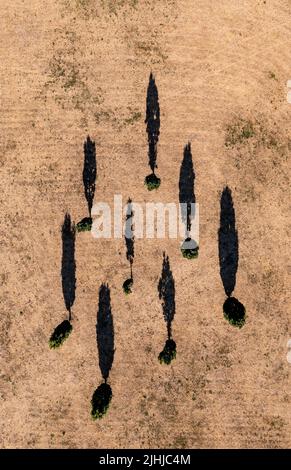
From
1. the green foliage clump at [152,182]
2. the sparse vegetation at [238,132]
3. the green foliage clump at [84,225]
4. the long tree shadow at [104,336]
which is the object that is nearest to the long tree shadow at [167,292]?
the long tree shadow at [104,336]

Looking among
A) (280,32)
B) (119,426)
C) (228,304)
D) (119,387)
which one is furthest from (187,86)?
(119,426)

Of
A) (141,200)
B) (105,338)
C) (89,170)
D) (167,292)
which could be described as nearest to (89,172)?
(89,170)

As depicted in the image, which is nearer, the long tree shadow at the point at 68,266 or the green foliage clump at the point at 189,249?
the green foliage clump at the point at 189,249

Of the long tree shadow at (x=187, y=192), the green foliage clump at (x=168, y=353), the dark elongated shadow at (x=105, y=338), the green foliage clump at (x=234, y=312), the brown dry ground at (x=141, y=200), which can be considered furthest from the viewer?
the long tree shadow at (x=187, y=192)

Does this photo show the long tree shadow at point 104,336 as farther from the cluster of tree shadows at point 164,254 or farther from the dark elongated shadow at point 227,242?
the dark elongated shadow at point 227,242
